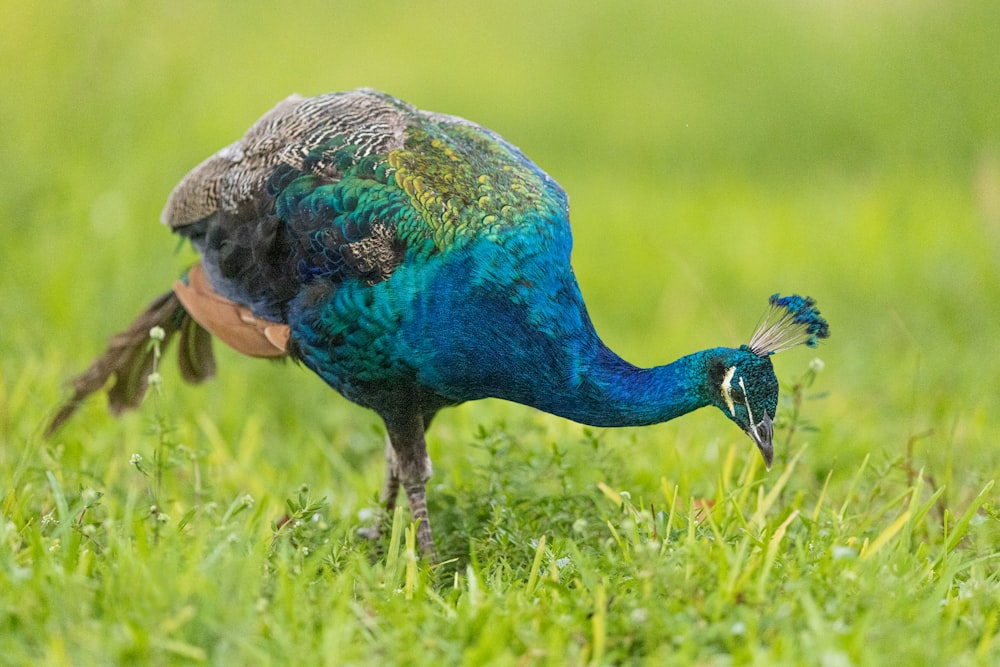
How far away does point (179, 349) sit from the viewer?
4.91m

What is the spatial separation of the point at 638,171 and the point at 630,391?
6382mm

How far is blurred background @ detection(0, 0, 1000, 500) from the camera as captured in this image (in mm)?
5539

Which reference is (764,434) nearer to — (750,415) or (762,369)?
(750,415)

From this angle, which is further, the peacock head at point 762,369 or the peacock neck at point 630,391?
the peacock neck at point 630,391

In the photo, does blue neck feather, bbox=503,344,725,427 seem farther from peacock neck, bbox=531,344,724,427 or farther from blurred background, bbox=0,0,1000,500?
blurred background, bbox=0,0,1000,500

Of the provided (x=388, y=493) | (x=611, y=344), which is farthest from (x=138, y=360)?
(x=611, y=344)

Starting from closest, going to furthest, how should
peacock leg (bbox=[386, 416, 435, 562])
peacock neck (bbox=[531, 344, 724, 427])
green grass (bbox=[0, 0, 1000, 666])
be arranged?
green grass (bbox=[0, 0, 1000, 666]) < peacock neck (bbox=[531, 344, 724, 427]) < peacock leg (bbox=[386, 416, 435, 562])

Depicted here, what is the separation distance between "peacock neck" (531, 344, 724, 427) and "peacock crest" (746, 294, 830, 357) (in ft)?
0.45

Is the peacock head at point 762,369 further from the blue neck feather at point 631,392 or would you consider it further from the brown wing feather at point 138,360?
the brown wing feather at point 138,360

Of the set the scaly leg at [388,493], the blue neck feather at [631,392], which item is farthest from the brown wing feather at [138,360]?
the blue neck feather at [631,392]

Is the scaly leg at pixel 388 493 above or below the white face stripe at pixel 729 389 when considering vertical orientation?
below

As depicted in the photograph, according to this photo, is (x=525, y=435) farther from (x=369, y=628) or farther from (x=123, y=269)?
(x=123, y=269)

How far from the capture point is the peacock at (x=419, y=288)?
3.59 m

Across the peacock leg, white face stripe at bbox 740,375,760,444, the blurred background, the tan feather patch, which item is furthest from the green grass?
the tan feather patch
